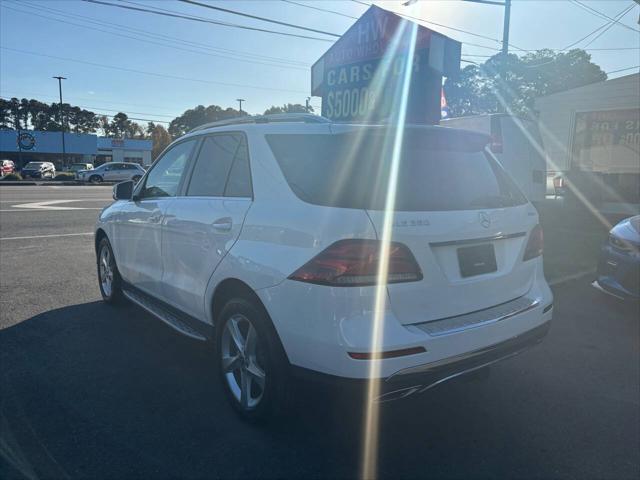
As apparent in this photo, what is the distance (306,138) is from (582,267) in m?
5.97

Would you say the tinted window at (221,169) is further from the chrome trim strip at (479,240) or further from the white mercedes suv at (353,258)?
the chrome trim strip at (479,240)

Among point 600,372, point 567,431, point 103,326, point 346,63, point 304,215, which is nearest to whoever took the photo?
point 304,215

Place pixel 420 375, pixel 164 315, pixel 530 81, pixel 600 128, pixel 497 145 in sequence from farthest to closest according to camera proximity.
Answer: pixel 530 81 → pixel 600 128 → pixel 497 145 → pixel 164 315 → pixel 420 375

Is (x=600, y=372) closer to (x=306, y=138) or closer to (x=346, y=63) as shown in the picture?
(x=306, y=138)

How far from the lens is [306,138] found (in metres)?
3.07

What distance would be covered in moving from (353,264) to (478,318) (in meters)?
0.84

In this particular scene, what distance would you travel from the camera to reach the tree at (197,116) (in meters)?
66.8

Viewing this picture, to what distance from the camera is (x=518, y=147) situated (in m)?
11.6

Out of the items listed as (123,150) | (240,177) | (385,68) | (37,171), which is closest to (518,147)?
Answer: (385,68)

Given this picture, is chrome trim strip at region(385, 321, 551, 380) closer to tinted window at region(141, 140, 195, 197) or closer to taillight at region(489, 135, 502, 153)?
tinted window at region(141, 140, 195, 197)

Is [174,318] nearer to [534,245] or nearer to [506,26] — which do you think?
[534,245]

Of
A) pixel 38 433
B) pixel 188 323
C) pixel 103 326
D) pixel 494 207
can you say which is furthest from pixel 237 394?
pixel 103 326

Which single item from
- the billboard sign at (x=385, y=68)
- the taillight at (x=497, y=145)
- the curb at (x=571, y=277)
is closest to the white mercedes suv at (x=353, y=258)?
the curb at (x=571, y=277)

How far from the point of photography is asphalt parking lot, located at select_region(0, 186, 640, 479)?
2754 mm
